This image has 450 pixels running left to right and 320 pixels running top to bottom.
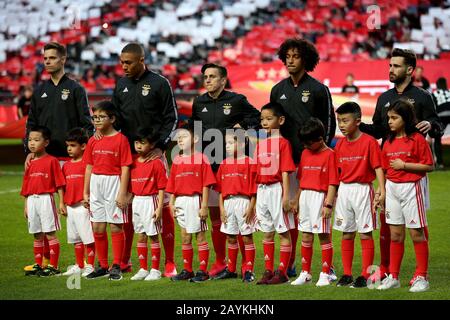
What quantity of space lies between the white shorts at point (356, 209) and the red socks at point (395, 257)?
0.21 m

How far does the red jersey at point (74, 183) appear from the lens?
8044 millimetres

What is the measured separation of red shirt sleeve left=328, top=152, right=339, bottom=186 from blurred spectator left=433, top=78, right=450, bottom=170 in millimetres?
9824

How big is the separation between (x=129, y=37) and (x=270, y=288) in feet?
73.0

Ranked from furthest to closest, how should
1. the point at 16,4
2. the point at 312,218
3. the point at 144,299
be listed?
1. the point at 16,4
2. the point at 312,218
3. the point at 144,299

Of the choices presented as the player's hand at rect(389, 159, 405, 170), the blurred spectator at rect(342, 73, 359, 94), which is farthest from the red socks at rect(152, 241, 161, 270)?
the blurred spectator at rect(342, 73, 359, 94)

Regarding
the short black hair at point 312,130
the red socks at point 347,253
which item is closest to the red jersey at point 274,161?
the short black hair at point 312,130

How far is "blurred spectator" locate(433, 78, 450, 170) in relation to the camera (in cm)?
1661

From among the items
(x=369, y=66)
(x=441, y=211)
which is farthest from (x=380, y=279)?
(x=369, y=66)

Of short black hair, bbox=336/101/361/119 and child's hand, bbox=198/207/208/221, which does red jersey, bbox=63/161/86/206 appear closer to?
child's hand, bbox=198/207/208/221

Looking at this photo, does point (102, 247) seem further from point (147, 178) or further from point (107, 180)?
point (147, 178)

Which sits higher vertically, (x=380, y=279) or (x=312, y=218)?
(x=312, y=218)

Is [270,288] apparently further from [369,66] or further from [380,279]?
[369,66]
